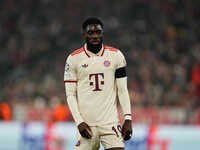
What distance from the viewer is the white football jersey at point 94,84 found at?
5160 millimetres

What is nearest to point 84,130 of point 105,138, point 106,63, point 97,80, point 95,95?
point 105,138

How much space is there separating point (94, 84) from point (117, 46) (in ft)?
29.2

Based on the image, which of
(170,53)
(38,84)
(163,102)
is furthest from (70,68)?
(170,53)

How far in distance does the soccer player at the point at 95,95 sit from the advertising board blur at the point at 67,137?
4.61 m

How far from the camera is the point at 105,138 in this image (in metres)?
5.17

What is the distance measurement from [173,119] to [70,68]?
6226 mm

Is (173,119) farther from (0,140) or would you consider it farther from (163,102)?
(0,140)

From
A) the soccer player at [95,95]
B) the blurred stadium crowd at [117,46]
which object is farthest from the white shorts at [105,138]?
the blurred stadium crowd at [117,46]

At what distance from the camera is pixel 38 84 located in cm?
1305

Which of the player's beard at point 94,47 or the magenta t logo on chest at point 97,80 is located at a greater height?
Answer: the player's beard at point 94,47

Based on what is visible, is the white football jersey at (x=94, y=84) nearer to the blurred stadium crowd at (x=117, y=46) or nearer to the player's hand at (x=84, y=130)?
the player's hand at (x=84, y=130)

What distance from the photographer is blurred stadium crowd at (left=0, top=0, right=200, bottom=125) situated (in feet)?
38.6

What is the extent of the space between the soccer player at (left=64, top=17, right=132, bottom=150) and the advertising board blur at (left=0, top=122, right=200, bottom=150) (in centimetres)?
461

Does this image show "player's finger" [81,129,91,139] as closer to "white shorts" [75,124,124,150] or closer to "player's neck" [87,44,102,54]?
"white shorts" [75,124,124,150]
